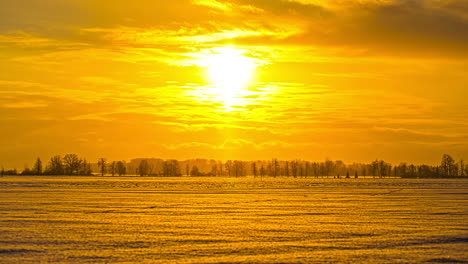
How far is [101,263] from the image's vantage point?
1798 cm

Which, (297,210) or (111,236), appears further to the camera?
(297,210)

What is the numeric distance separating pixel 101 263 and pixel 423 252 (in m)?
11.1

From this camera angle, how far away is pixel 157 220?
30312 mm

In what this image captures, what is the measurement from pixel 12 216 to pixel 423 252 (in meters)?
22.2

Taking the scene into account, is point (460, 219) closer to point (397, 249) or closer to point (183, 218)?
point (397, 249)

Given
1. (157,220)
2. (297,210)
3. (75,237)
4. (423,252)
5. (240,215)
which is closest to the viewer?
(423,252)

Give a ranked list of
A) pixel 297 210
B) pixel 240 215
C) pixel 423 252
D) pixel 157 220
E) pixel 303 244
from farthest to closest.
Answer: pixel 297 210 < pixel 240 215 < pixel 157 220 < pixel 303 244 < pixel 423 252

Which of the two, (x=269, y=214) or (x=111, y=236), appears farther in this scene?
(x=269, y=214)

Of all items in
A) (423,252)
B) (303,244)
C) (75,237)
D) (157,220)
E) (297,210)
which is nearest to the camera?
(423,252)

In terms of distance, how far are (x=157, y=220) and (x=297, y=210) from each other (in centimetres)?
1081

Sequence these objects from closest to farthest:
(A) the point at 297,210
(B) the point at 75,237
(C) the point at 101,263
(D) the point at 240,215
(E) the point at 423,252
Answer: (C) the point at 101,263 < (E) the point at 423,252 < (B) the point at 75,237 < (D) the point at 240,215 < (A) the point at 297,210

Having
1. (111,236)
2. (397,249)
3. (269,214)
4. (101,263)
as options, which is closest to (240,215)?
(269,214)

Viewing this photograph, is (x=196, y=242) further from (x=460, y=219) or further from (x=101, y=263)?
(x=460, y=219)

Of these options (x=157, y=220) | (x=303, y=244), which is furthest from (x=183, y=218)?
(x=303, y=244)
